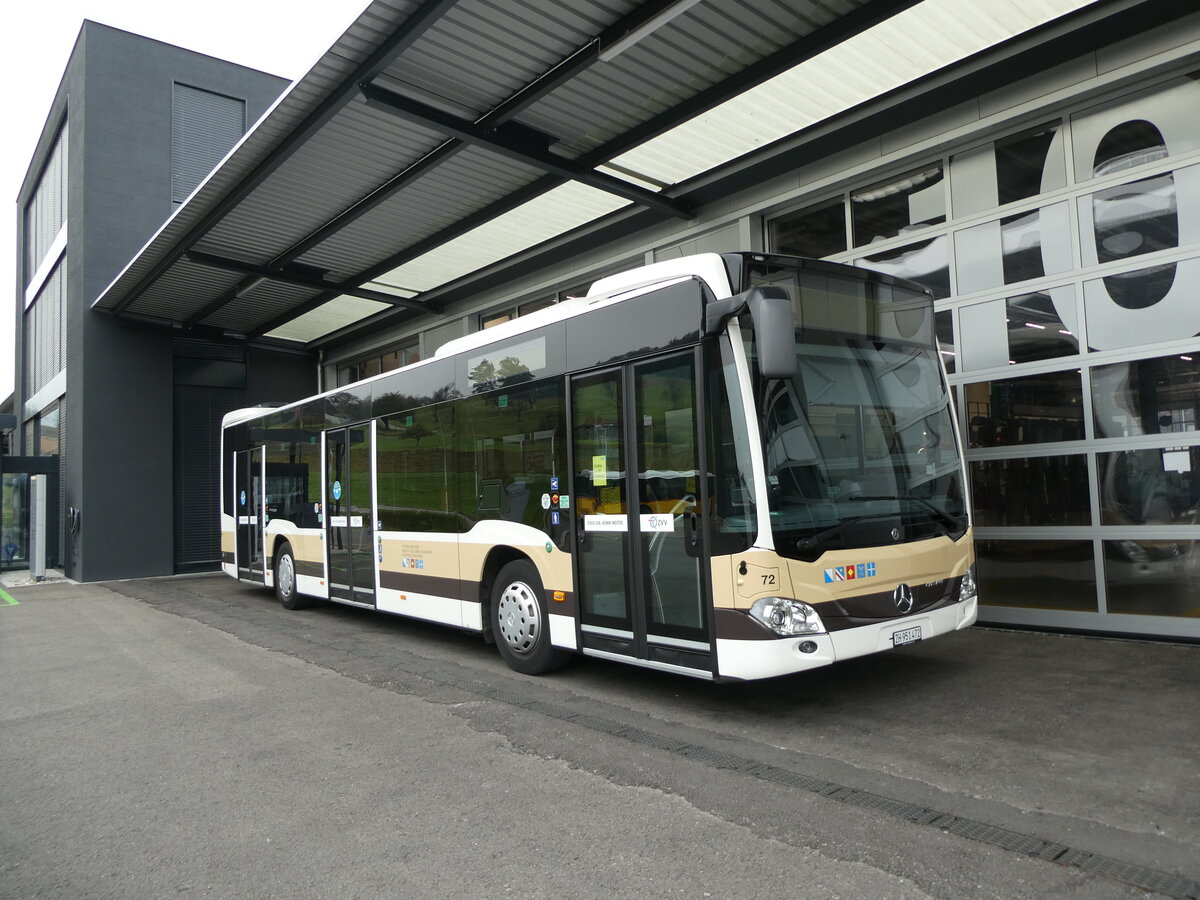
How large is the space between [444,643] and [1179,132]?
870 cm

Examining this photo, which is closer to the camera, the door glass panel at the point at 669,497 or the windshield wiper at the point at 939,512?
the door glass panel at the point at 669,497

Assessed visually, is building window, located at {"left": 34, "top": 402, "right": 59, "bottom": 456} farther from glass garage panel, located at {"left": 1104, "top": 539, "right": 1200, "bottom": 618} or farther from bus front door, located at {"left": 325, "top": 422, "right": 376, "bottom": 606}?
glass garage panel, located at {"left": 1104, "top": 539, "right": 1200, "bottom": 618}

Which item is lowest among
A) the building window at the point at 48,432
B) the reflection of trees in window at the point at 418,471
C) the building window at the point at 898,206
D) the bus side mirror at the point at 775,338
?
the reflection of trees in window at the point at 418,471

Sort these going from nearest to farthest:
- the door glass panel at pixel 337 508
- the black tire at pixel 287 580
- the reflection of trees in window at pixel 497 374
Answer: the reflection of trees in window at pixel 497 374
the door glass panel at pixel 337 508
the black tire at pixel 287 580

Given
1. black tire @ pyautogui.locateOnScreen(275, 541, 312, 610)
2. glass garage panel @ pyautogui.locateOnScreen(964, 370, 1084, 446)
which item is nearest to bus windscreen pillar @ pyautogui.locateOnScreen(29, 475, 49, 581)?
black tire @ pyautogui.locateOnScreen(275, 541, 312, 610)

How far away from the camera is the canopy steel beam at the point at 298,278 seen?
14.6 metres

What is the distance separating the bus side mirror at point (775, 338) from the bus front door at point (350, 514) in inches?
239

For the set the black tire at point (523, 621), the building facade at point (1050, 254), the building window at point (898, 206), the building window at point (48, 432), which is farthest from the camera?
the building window at point (48, 432)

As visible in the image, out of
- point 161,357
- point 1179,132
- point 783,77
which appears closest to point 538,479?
point 783,77

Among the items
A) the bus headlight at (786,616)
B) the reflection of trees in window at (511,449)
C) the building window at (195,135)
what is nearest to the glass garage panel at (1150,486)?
the bus headlight at (786,616)

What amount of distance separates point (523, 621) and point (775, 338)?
3.60 m

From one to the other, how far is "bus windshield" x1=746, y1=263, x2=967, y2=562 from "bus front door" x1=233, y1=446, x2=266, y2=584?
9.94 metres

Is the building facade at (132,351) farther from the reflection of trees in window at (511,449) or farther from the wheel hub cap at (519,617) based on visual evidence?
the wheel hub cap at (519,617)

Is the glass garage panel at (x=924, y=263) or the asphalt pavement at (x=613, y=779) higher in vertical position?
the glass garage panel at (x=924, y=263)
